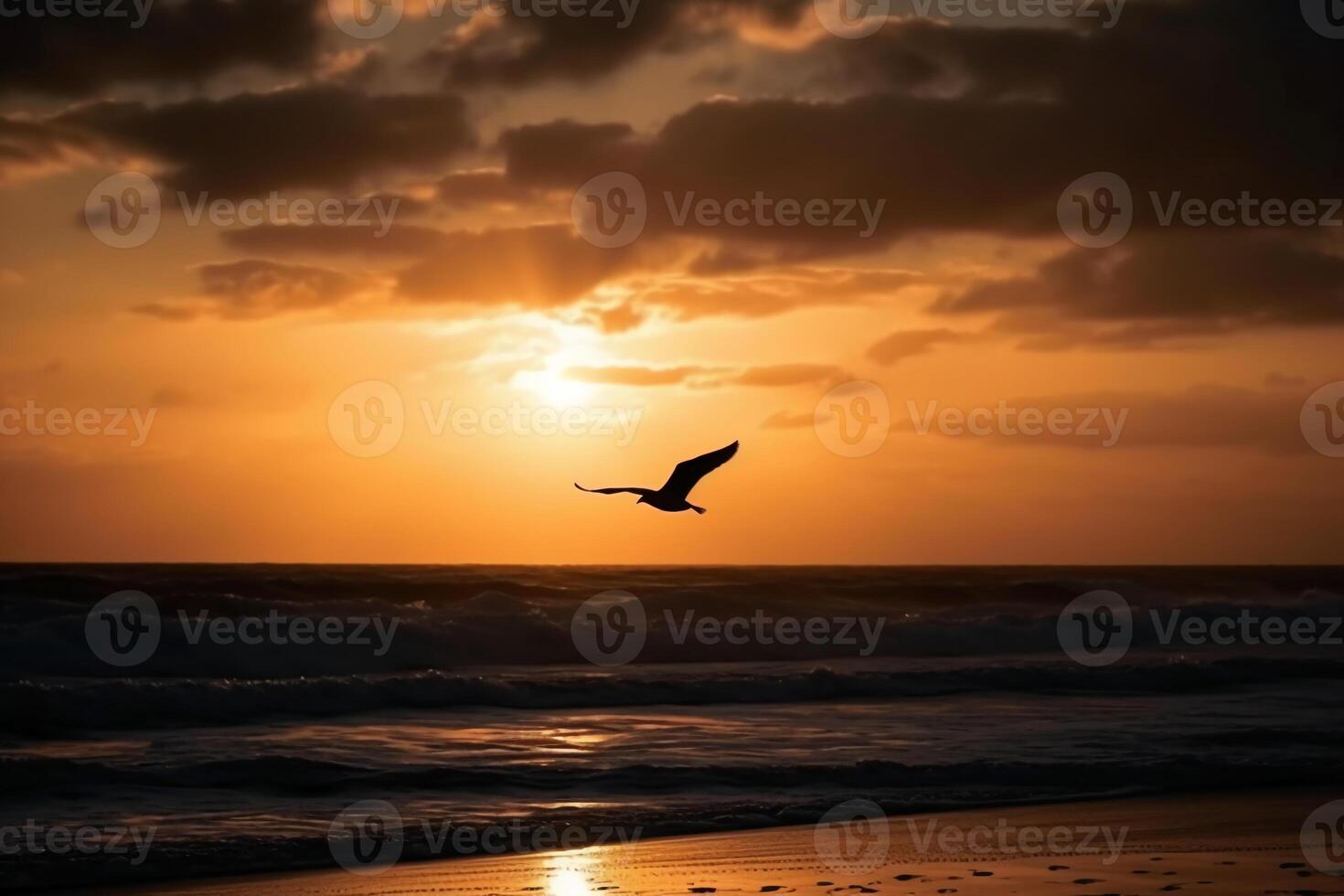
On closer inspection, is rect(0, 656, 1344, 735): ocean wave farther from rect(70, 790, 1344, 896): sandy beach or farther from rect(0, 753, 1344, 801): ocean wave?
rect(70, 790, 1344, 896): sandy beach

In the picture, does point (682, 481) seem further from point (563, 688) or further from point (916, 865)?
point (563, 688)

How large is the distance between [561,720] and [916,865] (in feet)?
29.7

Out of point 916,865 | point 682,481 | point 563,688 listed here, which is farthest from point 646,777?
point 563,688

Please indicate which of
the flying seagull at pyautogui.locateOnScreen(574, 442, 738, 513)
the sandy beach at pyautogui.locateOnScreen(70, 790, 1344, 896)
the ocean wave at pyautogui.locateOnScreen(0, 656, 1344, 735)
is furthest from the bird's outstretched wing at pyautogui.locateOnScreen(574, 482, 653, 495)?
the ocean wave at pyautogui.locateOnScreen(0, 656, 1344, 735)

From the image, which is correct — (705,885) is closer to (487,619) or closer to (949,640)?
(487,619)

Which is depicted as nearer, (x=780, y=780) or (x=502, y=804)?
(x=502, y=804)

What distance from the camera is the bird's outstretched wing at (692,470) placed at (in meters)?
9.80

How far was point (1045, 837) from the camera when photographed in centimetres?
1101

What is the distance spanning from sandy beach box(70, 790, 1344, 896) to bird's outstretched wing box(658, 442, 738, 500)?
2.74 metres

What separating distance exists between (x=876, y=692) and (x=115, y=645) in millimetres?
17377

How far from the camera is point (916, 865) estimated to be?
9.97 meters

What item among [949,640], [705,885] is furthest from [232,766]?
[949,640]

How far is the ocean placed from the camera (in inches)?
469

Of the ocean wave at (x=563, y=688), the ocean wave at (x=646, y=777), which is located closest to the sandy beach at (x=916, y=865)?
the ocean wave at (x=646, y=777)
